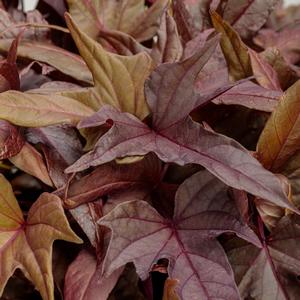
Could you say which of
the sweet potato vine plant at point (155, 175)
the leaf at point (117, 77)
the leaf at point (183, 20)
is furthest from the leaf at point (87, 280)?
the leaf at point (183, 20)

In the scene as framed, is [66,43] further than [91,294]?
Yes

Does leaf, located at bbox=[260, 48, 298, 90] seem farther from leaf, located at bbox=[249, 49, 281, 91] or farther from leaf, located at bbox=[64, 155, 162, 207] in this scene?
leaf, located at bbox=[64, 155, 162, 207]

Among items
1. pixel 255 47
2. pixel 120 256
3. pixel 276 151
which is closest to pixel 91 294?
pixel 120 256

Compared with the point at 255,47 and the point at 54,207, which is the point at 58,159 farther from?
the point at 255,47

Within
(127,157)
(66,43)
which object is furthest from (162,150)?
(66,43)

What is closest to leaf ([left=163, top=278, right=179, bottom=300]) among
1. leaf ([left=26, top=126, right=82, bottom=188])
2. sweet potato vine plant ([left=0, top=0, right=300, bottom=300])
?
sweet potato vine plant ([left=0, top=0, right=300, bottom=300])

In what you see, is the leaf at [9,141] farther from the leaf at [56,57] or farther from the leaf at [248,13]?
the leaf at [248,13]
